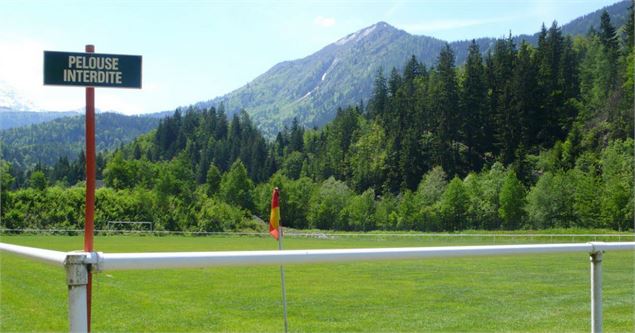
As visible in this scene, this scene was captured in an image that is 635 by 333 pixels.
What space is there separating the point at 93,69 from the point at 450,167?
110 m

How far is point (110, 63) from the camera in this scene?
145 inches

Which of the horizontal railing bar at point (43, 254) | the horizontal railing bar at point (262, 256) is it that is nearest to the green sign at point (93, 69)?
the horizontal railing bar at point (43, 254)

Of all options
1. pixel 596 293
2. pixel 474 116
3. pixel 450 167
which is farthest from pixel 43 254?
pixel 474 116

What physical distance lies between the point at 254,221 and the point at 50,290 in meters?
82.0

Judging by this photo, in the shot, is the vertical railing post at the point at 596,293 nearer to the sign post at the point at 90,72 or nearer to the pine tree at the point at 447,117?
the sign post at the point at 90,72

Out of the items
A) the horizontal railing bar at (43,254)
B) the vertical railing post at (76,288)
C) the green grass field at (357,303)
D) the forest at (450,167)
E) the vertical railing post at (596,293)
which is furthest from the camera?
the forest at (450,167)

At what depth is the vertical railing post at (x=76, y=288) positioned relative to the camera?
295cm

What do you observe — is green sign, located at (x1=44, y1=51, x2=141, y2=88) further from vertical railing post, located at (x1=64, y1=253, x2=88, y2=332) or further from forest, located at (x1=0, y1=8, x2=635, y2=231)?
forest, located at (x1=0, y1=8, x2=635, y2=231)

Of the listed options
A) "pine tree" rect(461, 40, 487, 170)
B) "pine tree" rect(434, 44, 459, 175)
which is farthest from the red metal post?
"pine tree" rect(461, 40, 487, 170)

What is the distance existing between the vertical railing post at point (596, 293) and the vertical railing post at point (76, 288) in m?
3.51

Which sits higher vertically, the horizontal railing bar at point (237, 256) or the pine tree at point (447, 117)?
the pine tree at point (447, 117)

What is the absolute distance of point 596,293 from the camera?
4746mm

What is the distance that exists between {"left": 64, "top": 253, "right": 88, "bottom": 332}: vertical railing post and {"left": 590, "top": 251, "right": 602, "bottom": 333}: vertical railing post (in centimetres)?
351

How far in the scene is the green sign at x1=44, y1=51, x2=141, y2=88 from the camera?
3.62m
